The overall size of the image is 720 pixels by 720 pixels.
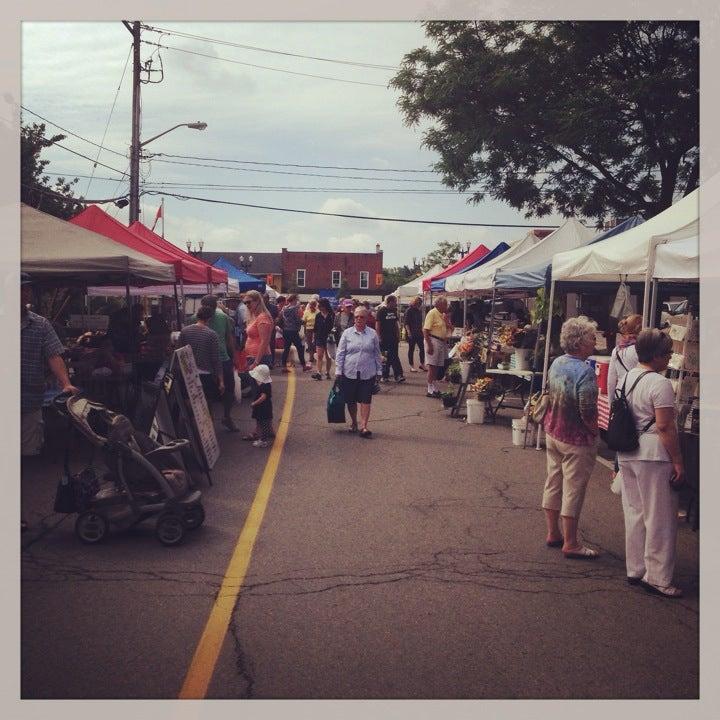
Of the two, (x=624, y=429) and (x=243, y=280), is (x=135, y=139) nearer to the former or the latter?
(x=243, y=280)

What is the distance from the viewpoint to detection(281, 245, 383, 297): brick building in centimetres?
9994

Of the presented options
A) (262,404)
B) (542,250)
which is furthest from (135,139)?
(262,404)

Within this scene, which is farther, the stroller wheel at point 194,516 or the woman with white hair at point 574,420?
Answer: the stroller wheel at point 194,516

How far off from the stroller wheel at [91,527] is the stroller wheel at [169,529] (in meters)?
0.44

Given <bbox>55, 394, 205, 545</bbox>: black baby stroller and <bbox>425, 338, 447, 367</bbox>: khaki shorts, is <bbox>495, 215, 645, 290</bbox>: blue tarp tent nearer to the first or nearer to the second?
<bbox>425, 338, 447, 367</bbox>: khaki shorts

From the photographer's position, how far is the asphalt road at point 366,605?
420 cm

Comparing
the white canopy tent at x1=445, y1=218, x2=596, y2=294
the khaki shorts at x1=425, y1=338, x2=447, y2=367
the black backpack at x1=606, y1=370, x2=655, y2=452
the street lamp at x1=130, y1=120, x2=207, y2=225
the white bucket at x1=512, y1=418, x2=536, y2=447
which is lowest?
the white bucket at x1=512, y1=418, x2=536, y2=447

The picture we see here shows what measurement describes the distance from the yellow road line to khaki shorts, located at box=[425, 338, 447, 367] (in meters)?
8.02

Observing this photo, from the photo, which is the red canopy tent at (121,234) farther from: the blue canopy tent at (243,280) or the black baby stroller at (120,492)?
the blue canopy tent at (243,280)

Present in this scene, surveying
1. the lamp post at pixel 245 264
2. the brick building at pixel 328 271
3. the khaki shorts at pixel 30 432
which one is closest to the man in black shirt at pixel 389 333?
the khaki shorts at pixel 30 432

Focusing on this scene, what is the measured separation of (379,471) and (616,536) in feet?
10.2

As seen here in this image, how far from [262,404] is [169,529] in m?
4.63

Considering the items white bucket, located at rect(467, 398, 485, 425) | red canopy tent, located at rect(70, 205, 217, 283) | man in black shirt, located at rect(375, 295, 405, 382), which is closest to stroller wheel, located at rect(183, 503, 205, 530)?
white bucket, located at rect(467, 398, 485, 425)
